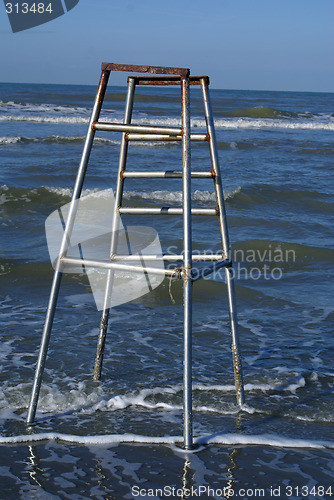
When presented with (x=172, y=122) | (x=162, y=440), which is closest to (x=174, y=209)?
(x=162, y=440)

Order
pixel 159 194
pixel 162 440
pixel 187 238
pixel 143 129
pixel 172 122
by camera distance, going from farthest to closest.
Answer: pixel 172 122 < pixel 159 194 < pixel 162 440 < pixel 143 129 < pixel 187 238

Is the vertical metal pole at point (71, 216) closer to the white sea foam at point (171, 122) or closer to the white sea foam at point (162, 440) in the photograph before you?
the white sea foam at point (162, 440)

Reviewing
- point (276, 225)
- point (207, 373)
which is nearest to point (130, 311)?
point (207, 373)

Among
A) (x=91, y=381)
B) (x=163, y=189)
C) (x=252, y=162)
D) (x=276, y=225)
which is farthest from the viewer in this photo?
(x=252, y=162)

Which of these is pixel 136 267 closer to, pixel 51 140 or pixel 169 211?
pixel 169 211

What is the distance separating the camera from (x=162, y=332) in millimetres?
4766

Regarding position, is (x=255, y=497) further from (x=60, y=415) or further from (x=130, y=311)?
(x=130, y=311)

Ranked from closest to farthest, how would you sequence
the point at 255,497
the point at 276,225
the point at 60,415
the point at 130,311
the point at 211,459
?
the point at 255,497, the point at 211,459, the point at 60,415, the point at 130,311, the point at 276,225

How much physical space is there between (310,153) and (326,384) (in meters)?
14.3

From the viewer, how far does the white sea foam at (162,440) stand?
3.04 meters

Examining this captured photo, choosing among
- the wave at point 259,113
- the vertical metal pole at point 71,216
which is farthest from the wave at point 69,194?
the wave at point 259,113

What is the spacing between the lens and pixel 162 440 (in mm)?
3055

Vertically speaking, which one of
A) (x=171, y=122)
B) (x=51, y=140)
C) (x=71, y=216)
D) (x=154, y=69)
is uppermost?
(x=154, y=69)

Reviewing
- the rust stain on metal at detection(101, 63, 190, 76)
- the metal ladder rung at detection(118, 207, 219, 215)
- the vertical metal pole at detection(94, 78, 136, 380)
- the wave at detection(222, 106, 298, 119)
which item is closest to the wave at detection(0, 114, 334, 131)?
the wave at detection(222, 106, 298, 119)
